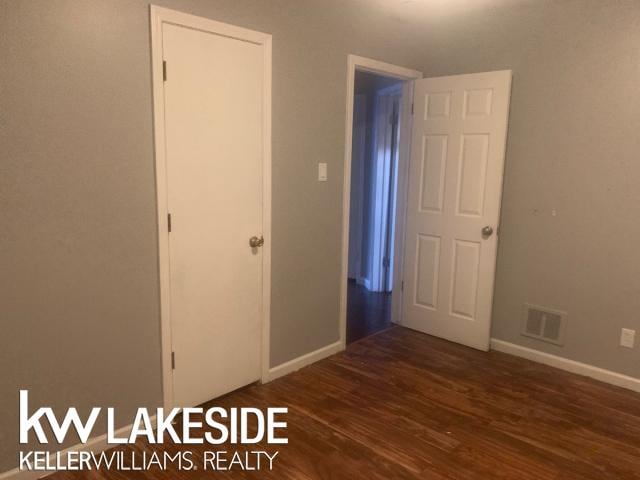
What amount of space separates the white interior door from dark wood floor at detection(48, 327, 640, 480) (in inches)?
14.1

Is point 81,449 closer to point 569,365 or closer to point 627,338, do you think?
point 569,365

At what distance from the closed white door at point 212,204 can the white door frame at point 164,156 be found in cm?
3

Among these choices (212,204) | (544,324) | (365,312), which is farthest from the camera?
(365,312)

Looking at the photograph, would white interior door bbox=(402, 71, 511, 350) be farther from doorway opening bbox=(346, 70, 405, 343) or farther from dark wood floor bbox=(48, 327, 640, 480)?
doorway opening bbox=(346, 70, 405, 343)

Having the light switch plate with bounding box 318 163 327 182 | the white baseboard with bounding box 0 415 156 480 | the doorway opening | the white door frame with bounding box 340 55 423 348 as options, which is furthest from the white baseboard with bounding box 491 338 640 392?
the white baseboard with bounding box 0 415 156 480

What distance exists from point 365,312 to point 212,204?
7.37ft

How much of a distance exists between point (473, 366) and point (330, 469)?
149cm

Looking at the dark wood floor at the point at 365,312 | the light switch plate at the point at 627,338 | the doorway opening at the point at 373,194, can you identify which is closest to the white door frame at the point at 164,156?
the dark wood floor at the point at 365,312

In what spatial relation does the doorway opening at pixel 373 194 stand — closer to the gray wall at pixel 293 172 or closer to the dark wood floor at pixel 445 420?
the gray wall at pixel 293 172

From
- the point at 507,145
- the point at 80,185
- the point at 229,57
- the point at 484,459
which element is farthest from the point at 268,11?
the point at 484,459

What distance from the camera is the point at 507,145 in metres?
3.33

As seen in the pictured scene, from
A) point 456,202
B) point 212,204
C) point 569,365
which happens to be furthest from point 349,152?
point 569,365

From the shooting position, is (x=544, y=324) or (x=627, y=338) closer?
(x=627, y=338)

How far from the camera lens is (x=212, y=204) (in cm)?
251
